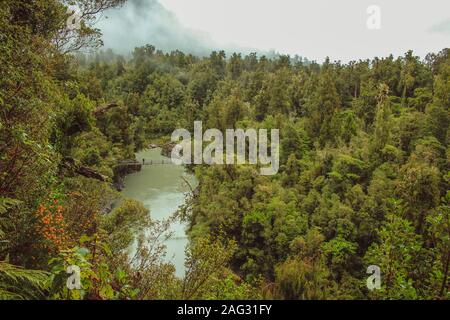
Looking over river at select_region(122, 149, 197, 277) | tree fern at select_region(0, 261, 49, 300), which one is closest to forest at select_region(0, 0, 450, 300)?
Result: tree fern at select_region(0, 261, 49, 300)

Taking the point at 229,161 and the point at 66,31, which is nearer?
the point at 66,31

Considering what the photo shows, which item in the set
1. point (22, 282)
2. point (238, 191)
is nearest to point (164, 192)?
point (238, 191)

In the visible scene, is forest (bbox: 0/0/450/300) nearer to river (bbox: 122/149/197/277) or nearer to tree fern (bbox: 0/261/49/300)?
tree fern (bbox: 0/261/49/300)

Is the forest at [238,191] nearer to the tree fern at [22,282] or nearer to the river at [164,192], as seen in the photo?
the tree fern at [22,282]

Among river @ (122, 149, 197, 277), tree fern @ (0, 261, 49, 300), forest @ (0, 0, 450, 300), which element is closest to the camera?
tree fern @ (0, 261, 49, 300)

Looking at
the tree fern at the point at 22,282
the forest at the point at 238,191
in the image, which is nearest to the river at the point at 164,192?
the forest at the point at 238,191

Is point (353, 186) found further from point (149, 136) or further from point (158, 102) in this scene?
point (158, 102)

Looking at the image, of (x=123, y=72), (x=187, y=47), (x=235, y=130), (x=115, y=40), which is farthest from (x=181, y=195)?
(x=187, y=47)
